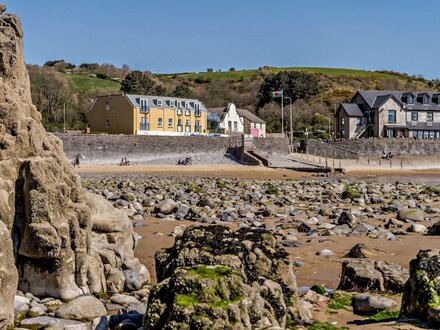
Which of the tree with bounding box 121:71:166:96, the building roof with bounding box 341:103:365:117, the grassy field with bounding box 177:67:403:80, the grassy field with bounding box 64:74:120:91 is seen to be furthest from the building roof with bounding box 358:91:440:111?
the grassy field with bounding box 177:67:403:80

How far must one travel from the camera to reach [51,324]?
7289mm

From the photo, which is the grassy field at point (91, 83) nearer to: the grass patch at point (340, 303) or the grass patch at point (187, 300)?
the grass patch at point (340, 303)

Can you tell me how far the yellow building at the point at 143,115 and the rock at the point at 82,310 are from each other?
63817 mm

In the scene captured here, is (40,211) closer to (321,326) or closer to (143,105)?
(321,326)

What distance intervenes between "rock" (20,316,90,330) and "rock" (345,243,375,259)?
6.42m

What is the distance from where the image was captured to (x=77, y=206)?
9164 millimetres

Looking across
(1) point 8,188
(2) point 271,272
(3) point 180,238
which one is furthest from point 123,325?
(1) point 8,188

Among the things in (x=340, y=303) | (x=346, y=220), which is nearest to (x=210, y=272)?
(x=340, y=303)

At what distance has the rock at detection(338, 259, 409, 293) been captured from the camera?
8.73 metres

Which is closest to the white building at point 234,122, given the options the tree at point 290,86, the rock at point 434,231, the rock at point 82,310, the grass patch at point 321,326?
the tree at point 290,86

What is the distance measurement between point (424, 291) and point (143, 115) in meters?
66.8

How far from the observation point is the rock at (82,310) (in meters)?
7.61

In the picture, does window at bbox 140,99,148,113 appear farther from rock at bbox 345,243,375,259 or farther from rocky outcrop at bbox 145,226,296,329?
rocky outcrop at bbox 145,226,296,329

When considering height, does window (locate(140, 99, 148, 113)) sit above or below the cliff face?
above
